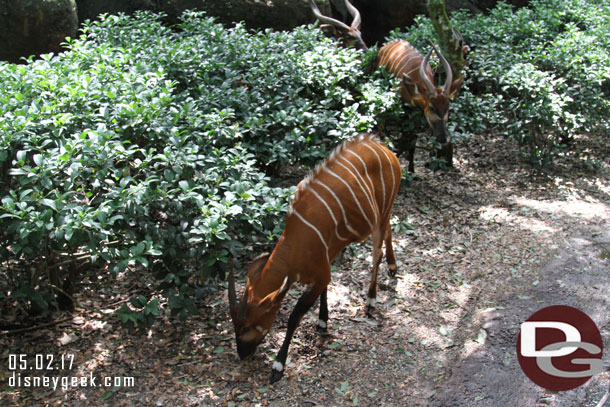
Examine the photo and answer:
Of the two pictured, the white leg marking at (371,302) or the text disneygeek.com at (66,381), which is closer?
the text disneygeek.com at (66,381)

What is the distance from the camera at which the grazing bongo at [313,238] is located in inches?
A: 141

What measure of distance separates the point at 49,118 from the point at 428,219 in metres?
4.09

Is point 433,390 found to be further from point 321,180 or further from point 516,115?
point 516,115

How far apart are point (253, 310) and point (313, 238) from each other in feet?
2.07

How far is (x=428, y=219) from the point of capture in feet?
20.4

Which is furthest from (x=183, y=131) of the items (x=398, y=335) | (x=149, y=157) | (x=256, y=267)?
(x=398, y=335)

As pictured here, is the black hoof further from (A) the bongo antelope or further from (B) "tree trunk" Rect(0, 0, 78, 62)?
(B) "tree trunk" Rect(0, 0, 78, 62)

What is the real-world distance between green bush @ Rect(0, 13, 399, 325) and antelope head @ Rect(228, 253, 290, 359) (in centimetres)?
27

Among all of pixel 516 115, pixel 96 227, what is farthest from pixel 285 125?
pixel 516 115

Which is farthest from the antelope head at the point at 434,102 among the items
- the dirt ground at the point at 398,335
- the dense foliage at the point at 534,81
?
the dirt ground at the point at 398,335
